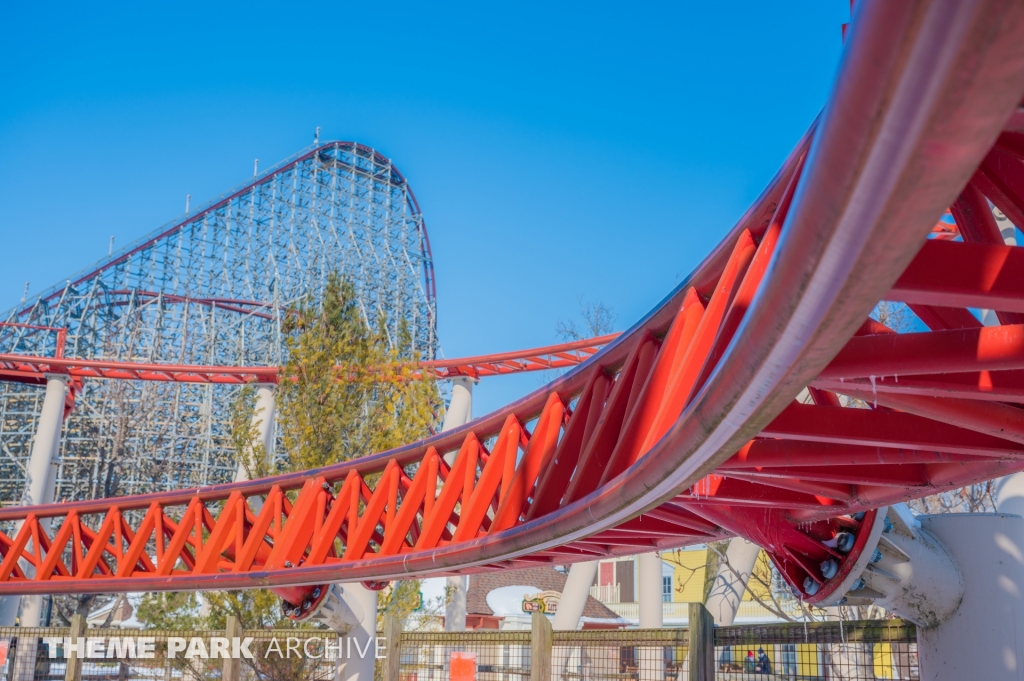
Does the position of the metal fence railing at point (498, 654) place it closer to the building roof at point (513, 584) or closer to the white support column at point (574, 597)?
the white support column at point (574, 597)

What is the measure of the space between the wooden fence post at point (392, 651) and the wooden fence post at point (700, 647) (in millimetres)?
2984

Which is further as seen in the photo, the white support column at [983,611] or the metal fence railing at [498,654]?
the metal fence railing at [498,654]

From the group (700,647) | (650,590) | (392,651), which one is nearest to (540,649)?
(700,647)

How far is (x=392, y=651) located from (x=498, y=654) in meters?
0.79

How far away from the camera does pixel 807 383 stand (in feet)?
7.67

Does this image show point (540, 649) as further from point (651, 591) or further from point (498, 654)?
point (651, 591)

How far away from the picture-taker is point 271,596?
10.5 metres

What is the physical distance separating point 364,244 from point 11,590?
1519 cm

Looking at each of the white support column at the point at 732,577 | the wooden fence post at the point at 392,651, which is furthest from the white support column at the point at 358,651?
the white support column at the point at 732,577

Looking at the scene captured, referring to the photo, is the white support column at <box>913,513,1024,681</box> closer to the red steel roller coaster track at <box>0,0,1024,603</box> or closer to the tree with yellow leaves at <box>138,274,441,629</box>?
the red steel roller coaster track at <box>0,0,1024,603</box>

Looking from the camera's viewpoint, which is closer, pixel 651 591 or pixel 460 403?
pixel 651 591

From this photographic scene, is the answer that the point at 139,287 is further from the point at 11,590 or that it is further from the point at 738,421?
the point at 738,421

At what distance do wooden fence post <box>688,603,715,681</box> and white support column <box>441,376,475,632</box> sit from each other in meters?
11.6

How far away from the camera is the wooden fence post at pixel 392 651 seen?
7070 millimetres
